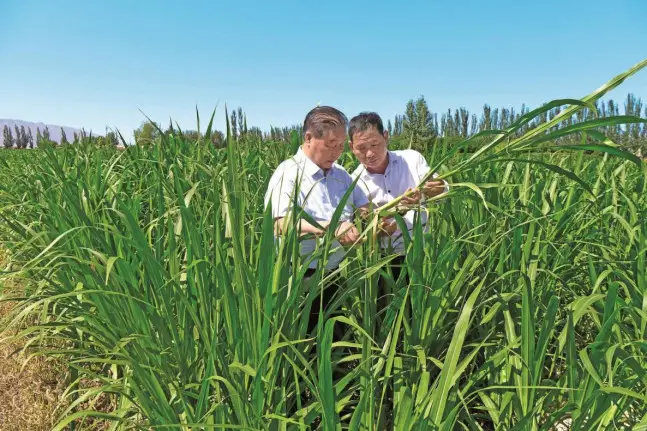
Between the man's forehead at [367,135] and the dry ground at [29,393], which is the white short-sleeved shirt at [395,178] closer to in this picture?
the man's forehead at [367,135]

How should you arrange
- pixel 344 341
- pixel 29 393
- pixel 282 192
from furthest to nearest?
pixel 29 393 → pixel 282 192 → pixel 344 341

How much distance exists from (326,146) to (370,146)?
0.34m

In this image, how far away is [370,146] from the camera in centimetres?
207

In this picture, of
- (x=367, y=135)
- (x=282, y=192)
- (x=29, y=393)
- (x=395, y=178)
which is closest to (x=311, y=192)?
(x=282, y=192)

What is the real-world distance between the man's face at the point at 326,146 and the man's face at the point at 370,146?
26 centimetres

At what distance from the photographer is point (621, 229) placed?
2.09 meters

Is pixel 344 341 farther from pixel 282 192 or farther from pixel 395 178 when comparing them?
pixel 395 178

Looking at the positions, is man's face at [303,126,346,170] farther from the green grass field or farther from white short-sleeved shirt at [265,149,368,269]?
the green grass field

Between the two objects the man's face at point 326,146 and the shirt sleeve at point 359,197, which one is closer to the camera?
the man's face at point 326,146

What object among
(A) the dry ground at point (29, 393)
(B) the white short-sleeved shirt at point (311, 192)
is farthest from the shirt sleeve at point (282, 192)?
(A) the dry ground at point (29, 393)

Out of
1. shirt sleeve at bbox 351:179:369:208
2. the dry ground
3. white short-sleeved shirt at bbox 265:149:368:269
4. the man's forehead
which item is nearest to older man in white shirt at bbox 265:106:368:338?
white short-sleeved shirt at bbox 265:149:368:269

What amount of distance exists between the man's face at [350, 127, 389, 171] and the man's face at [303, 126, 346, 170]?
0.26 m

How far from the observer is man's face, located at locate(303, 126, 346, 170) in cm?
177

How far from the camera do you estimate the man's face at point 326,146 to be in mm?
1769
